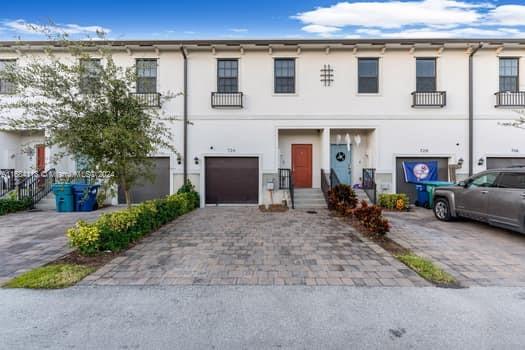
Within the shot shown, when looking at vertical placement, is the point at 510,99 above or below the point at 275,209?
above

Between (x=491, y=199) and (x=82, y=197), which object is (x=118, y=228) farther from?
(x=491, y=199)

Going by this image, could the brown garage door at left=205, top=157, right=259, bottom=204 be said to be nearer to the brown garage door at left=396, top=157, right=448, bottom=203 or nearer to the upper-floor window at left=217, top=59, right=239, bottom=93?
the upper-floor window at left=217, top=59, right=239, bottom=93

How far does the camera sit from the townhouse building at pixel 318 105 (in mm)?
10180

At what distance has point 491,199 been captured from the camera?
5.99m

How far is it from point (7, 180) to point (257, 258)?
1177 cm

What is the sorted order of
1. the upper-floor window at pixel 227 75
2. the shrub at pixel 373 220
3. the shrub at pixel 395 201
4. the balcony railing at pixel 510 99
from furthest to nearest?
the upper-floor window at pixel 227 75 → the balcony railing at pixel 510 99 → the shrub at pixel 395 201 → the shrub at pixel 373 220

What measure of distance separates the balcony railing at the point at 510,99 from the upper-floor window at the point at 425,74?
2443 mm

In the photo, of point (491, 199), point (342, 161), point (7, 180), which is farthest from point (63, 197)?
point (491, 199)

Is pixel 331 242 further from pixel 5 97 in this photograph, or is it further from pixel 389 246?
pixel 5 97

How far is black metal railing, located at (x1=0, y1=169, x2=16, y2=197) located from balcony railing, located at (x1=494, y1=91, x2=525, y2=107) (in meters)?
19.5

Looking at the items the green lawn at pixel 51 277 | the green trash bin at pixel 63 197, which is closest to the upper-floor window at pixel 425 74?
the green lawn at pixel 51 277

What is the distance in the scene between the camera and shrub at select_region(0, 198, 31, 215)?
28.6 ft

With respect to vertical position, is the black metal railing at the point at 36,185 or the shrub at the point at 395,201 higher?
the black metal railing at the point at 36,185

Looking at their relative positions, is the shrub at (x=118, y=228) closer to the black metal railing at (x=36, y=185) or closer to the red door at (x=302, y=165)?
the red door at (x=302, y=165)
